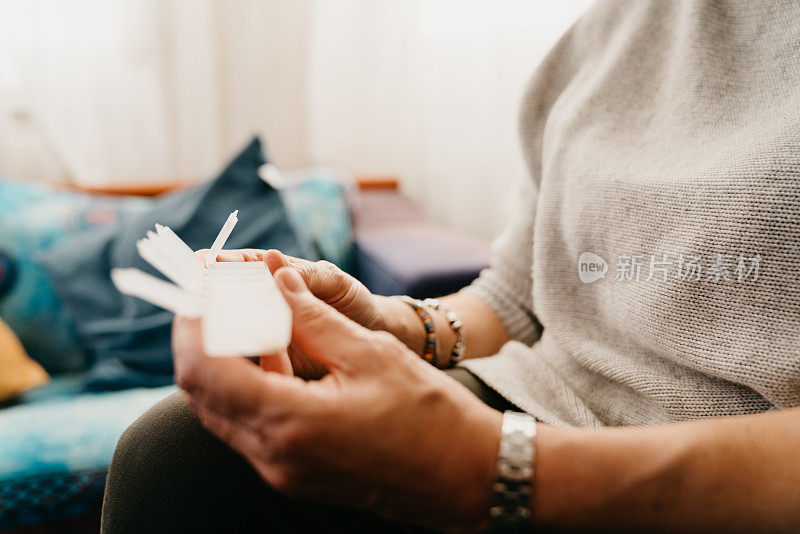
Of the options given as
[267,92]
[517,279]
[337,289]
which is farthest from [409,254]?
[267,92]

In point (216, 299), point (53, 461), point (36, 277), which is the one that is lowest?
point (53, 461)

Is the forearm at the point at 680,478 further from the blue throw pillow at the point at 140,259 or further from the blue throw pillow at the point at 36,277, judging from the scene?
the blue throw pillow at the point at 36,277

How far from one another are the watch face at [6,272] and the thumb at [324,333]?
108 centimetres

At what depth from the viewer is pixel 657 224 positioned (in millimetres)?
485

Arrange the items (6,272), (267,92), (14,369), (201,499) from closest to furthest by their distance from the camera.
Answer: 1. (201,499)
2. (14,369)
3. (6,272)
4. (267,92)

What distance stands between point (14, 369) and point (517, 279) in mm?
956

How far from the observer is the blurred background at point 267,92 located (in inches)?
57.7

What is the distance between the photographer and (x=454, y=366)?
629mm

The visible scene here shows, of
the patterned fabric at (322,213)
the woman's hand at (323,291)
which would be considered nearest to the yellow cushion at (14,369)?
the patterned fabric at (322,213)

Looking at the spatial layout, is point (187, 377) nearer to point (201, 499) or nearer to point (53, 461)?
point (201, 499)

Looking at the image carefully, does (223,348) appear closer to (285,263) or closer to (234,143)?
(285,263)

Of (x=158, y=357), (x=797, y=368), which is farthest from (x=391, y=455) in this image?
(x=158, y=357)

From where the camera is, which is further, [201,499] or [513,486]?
[201,499]

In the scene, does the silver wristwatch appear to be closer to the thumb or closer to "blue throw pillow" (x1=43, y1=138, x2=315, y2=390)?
the thumb
